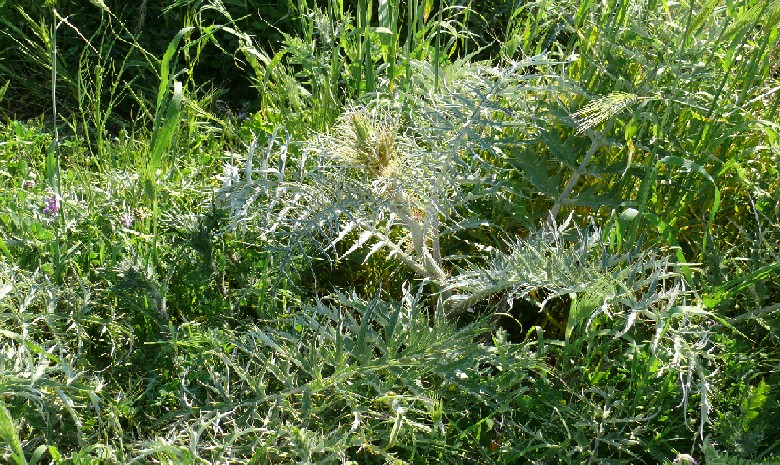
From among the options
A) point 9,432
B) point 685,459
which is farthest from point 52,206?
point 685,459

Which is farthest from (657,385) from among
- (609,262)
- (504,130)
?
(504,130)

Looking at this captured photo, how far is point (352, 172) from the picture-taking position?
1.96 metres

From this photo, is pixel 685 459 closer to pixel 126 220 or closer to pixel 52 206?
pixel 126 220

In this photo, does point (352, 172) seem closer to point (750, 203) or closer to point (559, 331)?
point (559, 331)

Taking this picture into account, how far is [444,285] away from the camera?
1.77 metres

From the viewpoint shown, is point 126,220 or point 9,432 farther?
point 126,220

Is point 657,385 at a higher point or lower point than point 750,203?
→ lower

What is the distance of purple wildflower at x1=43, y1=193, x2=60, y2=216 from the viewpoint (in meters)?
2.05

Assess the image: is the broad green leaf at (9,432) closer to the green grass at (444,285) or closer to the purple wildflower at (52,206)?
the green grass at (444,285)

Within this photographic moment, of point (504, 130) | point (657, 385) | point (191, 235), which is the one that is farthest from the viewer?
point (504, 130)

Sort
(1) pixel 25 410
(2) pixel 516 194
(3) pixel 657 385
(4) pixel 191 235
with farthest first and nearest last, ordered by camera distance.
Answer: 1. (2) pixel 516 194
2. (4) pixel 191 235
3. (3) pixel 657 385
4. (1) pixel 25 410

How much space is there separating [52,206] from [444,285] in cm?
93

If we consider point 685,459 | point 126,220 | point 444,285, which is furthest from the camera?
point 126,220

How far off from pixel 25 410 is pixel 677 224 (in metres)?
1.36
